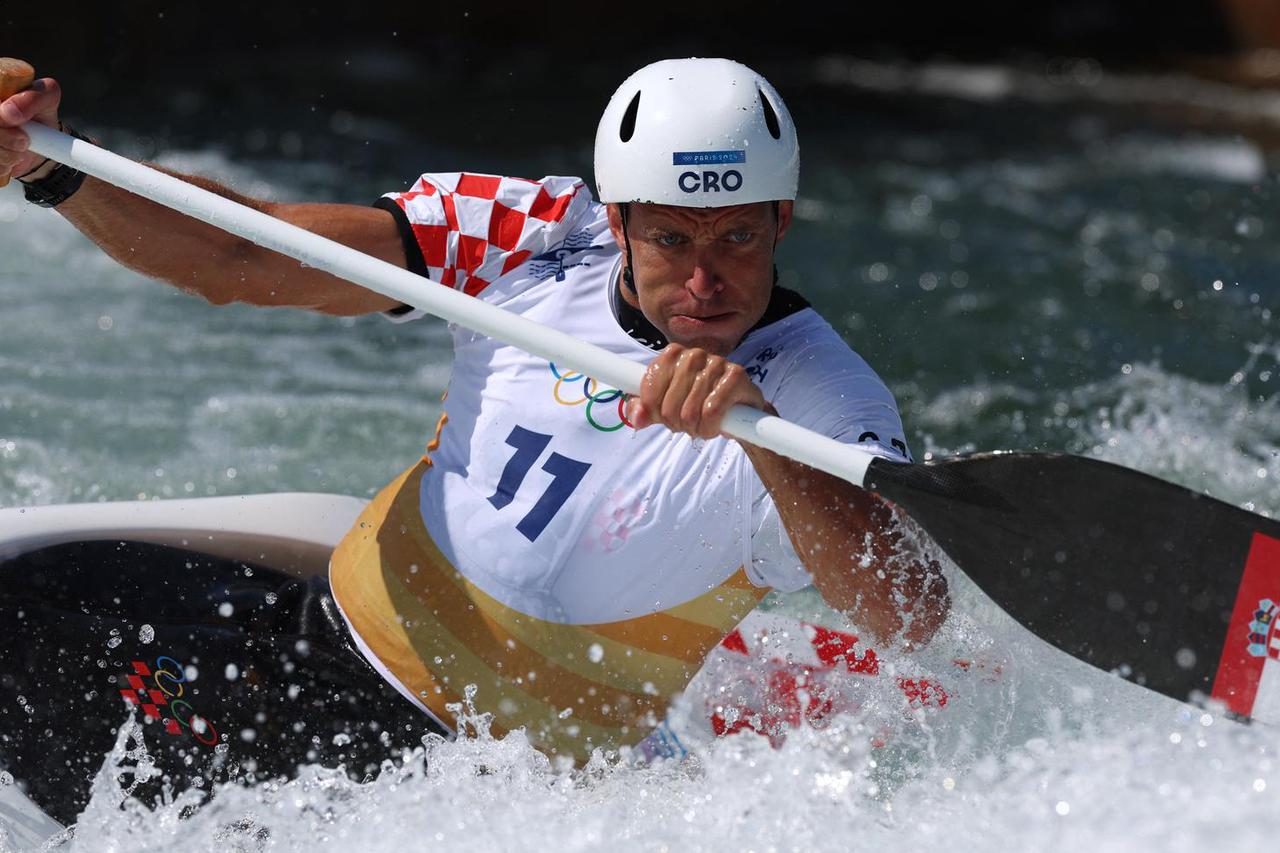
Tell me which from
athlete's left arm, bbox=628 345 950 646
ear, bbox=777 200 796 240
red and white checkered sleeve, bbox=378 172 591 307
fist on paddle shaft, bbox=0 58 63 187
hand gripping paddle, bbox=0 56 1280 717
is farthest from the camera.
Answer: red and white checkered sleeve, bbox=378 172 591 307

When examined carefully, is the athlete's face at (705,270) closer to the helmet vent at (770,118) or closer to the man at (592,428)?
the man at (592,428)

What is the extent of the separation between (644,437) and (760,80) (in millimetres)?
679

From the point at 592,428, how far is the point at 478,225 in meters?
0.48

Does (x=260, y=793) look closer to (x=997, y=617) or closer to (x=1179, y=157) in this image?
(x=997, y=617)

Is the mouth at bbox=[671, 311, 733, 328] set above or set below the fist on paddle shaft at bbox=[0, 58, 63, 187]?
below

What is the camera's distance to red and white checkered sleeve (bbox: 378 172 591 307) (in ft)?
9.19

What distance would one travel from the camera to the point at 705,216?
8.38 ft

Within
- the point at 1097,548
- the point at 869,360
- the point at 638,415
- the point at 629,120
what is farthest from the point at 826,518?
the point at 869,360

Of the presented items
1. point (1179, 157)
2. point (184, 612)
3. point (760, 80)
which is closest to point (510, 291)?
point (760, 80)

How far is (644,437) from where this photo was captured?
262 cm

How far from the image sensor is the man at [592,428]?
2529 millimetres

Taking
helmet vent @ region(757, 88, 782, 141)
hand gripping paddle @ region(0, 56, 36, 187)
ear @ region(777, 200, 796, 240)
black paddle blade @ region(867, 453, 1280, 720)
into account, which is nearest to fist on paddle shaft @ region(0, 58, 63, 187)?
hand gripping paddle @ region(0, 56, 36, 187)

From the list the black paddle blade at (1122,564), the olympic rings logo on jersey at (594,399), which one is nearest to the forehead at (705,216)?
the olympic rings logo on jersey at (594,399)

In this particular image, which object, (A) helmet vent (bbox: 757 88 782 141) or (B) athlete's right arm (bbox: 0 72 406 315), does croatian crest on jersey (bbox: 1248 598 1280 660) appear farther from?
(B) athlete's right arm (bbox: 0 72 406 315)
